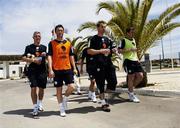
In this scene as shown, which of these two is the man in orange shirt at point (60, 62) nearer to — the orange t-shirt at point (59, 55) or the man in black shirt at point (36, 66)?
the orange t-shirt at point (59, 55)

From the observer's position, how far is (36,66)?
8.24 meters

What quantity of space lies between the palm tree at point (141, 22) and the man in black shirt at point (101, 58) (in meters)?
5.11

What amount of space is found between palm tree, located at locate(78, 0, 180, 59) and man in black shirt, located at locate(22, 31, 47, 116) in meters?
5.69

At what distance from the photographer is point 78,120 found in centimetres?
707

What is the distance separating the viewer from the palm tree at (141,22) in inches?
527

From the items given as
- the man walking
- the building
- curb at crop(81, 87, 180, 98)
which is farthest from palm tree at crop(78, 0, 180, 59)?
the building

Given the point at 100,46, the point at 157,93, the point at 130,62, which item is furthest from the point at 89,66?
the point at 157,93

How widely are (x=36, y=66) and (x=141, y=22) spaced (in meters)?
6.13

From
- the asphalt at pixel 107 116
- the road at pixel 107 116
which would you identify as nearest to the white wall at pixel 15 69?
the asphalt at pixel 107 116

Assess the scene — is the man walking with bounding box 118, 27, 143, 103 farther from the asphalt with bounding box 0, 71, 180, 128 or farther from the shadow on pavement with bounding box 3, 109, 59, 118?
the shadow on pavement with bounding box 3, 109, 59, 118

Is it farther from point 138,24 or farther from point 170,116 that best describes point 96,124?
point 138,24

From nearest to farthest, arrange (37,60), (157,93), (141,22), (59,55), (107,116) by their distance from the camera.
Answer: (107,116) < (59,55) < (37,60) < (157,93) < (141,22)

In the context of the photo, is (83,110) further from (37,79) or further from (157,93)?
(157,93)

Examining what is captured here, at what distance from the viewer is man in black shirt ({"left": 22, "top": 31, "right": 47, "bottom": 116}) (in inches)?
320
